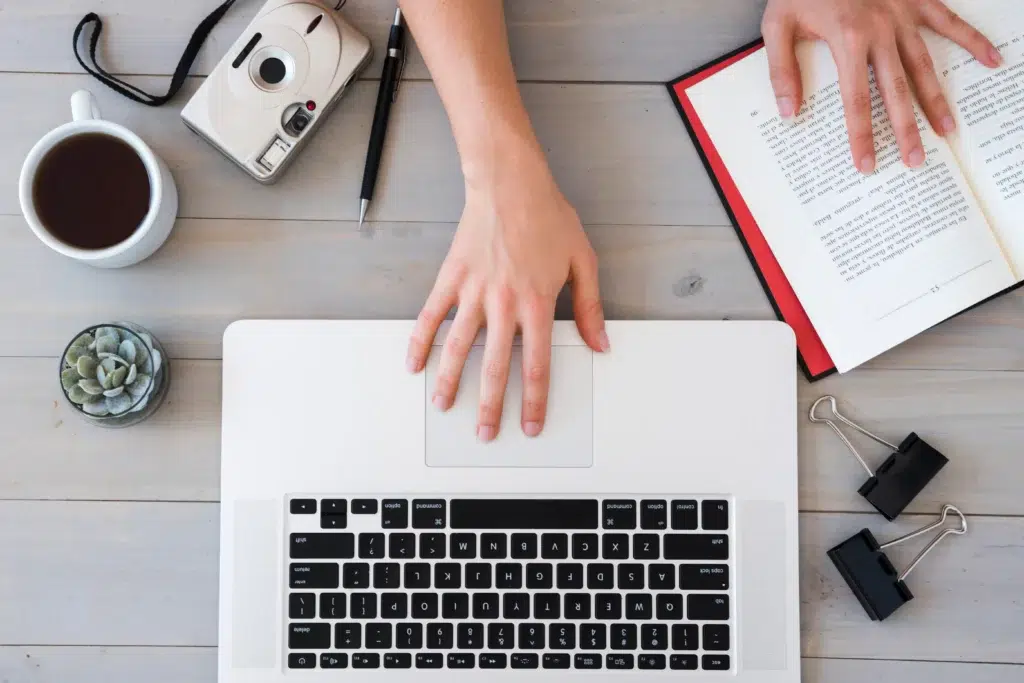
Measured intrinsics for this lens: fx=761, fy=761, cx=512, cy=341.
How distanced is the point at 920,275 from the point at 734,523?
0.25 metres

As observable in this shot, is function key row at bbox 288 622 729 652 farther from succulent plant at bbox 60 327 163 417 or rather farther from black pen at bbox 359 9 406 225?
black pen at bbox 359 9 406 225

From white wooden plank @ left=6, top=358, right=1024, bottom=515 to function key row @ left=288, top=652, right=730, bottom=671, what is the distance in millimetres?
155

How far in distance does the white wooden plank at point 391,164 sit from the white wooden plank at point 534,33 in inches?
1.0

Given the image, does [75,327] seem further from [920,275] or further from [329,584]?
[920,275]

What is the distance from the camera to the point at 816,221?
0.63 metres

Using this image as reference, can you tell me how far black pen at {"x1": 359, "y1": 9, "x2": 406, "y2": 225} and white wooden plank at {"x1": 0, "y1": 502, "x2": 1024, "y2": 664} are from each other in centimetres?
30

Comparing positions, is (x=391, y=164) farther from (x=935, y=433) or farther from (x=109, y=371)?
(x=935, y=433)

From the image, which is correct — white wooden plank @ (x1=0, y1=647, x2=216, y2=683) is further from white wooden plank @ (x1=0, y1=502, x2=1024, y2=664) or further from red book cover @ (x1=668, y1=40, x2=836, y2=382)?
red book cover @ (x1=668, y1=40, x2=836, y2=382)

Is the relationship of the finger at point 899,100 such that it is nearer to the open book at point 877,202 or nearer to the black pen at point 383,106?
the open book at point 877,202

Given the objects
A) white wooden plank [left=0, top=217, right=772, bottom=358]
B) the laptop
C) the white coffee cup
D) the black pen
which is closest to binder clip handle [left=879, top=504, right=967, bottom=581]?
the laptop

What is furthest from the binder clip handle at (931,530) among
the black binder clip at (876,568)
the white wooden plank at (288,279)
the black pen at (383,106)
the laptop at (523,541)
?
the black pen at (383,106)

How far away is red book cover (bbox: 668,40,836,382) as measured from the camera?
63cm

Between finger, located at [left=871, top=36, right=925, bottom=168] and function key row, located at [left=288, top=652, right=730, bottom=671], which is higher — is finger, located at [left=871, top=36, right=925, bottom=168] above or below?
above

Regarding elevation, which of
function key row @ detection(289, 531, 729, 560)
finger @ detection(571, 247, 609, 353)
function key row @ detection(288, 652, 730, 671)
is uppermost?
finger @ detection(571, 247, 609, 353)
